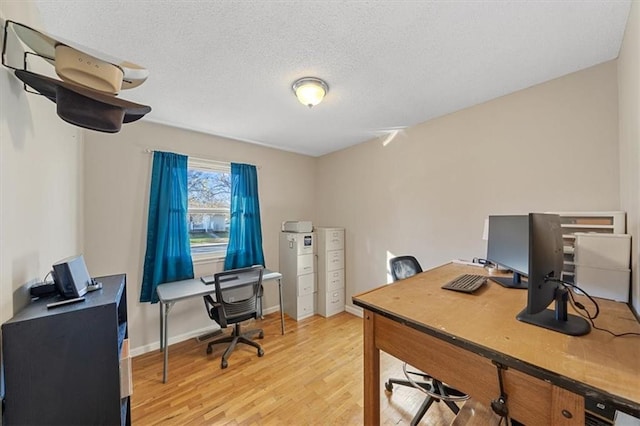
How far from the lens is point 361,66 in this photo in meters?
1.69

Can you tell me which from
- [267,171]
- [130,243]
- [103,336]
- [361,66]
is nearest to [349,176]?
[267,171]

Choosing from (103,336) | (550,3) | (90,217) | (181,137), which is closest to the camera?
(103,336)

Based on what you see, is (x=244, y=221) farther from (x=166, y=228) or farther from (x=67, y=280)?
(x=67, y=280)

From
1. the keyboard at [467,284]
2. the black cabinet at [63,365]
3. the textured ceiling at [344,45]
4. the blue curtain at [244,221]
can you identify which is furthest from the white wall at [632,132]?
the blue curtain at [244,221]

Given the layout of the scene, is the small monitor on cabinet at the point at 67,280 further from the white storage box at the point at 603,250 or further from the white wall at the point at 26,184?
the white storage box at the point at 603,250

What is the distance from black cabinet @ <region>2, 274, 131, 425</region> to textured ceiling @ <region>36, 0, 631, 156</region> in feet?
4.92

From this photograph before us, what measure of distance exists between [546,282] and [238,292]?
7.74ft

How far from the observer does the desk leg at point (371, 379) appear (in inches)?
46.8

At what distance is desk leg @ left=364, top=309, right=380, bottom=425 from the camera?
1188mm

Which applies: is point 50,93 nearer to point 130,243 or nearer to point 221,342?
point 130,243

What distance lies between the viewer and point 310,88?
72.9 inches

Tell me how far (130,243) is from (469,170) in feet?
12.0

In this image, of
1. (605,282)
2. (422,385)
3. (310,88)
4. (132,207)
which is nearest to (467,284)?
(605,282)

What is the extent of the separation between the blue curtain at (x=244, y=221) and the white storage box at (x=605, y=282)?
3121 mm
